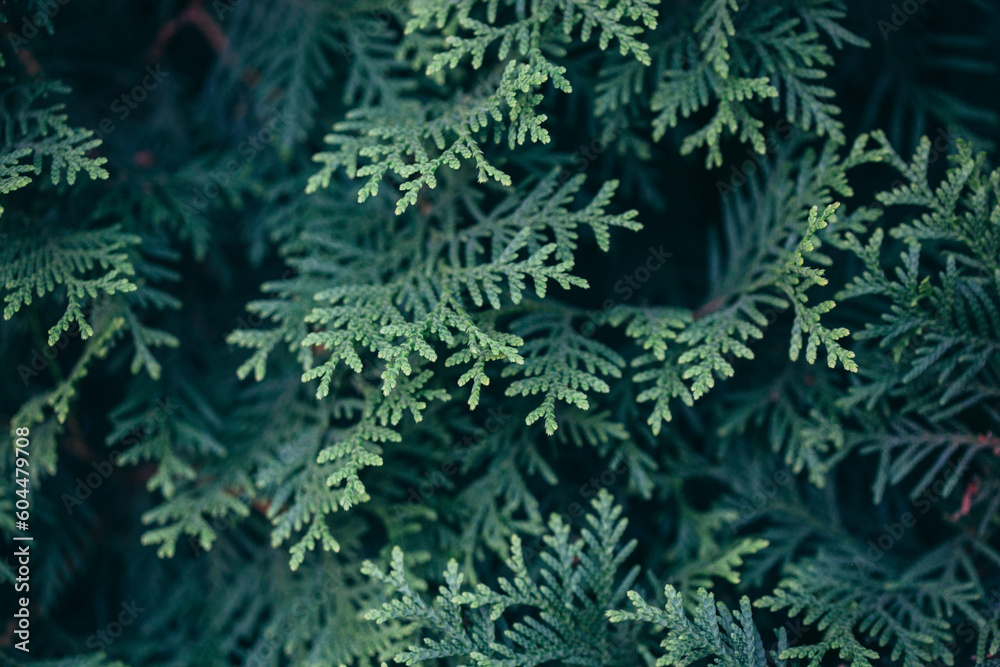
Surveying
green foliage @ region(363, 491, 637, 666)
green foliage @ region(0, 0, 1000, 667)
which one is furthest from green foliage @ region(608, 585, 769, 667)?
green foliage @ region(363, 491, 637, 666)

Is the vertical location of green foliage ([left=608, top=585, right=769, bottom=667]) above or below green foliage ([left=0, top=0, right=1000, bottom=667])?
below

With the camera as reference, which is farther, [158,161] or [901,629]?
[158,161]

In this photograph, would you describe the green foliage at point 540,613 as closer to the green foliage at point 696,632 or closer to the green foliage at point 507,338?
the green foliage at point 507,338

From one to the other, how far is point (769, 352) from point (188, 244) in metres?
2.48

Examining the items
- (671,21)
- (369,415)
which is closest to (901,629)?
(369,415)

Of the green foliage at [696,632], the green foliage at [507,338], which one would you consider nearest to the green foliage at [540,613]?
the green foliage at [507,338]

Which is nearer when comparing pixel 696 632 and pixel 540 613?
pixel 696 632

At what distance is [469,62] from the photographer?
104 inches

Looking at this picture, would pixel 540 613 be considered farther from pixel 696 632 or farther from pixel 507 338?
pixel 507 338

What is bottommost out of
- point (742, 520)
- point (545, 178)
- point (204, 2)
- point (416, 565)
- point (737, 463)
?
point (416, 565)

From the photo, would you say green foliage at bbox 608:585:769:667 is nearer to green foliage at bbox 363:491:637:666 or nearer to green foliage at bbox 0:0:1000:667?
green foliage at bbox 0:0:1000:667

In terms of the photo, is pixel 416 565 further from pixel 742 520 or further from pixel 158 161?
pixel 158 161

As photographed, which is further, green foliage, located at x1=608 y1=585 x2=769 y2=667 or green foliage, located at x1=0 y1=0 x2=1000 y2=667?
green foliage, located at x1=0 y1=0 x2=1000 y2=667

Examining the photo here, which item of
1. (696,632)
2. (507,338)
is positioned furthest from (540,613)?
(507,338)
